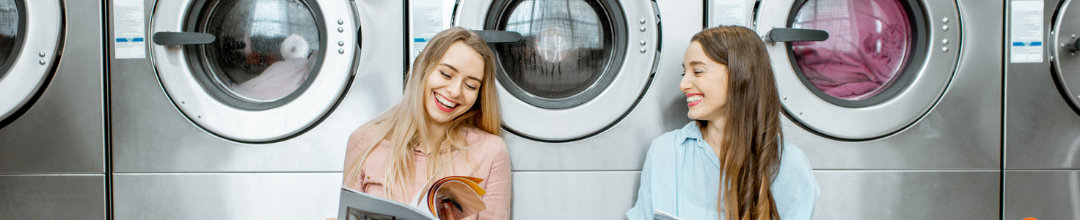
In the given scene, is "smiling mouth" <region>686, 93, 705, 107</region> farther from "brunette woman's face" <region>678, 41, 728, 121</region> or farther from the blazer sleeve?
the blazer sleeve

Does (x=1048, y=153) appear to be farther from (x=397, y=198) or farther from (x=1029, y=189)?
(x=397, y=198)

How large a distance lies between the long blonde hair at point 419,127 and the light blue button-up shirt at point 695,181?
17.9 inches

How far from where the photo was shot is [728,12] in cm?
129

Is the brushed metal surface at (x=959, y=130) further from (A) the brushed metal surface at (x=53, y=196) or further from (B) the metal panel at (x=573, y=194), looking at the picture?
(A) the brushed metal surface at (x=53, y=196)

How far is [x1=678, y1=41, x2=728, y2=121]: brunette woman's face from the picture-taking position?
3.42 ft

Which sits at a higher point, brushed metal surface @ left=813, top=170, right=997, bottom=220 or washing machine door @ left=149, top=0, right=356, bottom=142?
washing machine door @ left=149, top=0, right=356, bottom=142

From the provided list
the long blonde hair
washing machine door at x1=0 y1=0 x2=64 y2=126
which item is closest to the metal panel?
the long blonde hair

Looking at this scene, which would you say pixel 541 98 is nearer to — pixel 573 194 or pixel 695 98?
pixel 573 194

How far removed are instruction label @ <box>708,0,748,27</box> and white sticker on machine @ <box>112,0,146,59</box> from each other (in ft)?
5.36

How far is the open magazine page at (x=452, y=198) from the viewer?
33.4 inches

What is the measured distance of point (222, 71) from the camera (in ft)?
4.35

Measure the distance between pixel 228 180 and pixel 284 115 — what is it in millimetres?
281

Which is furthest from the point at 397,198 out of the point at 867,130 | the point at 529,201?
the point at 867,130

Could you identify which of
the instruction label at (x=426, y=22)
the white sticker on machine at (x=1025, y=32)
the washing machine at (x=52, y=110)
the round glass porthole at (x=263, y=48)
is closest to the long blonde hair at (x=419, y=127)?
the instruction label at (x=426, y=22)
